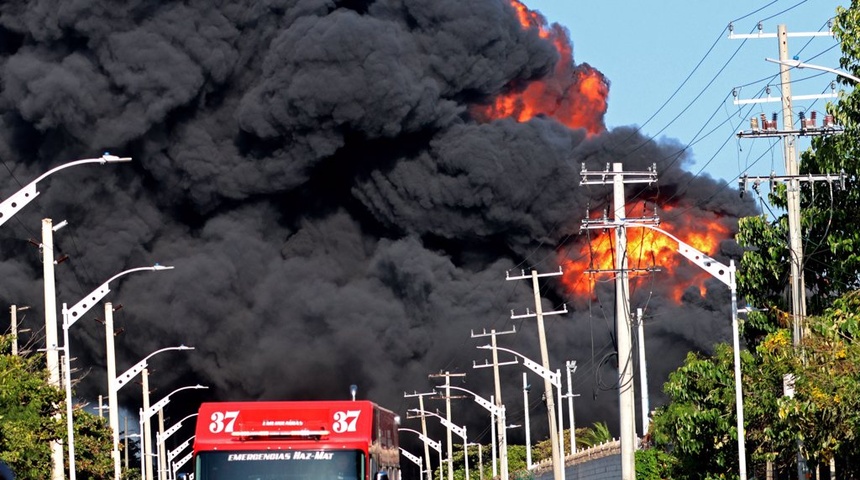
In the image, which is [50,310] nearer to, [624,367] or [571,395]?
[624,367]

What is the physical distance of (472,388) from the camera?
107625 mm

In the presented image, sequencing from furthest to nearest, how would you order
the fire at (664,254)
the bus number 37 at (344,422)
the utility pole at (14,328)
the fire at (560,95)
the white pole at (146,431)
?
the fire at (560,95) < the fire at (664,254) < the white pole at (146,431) < the utility pole at (14,328) < the bus number 37 at (344,422)

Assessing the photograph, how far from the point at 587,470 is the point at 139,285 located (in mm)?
37333

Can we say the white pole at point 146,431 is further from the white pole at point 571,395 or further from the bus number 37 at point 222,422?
the bus number 37 at point 222,422

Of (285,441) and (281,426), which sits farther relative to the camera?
(281,426)

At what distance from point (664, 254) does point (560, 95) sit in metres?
13.2

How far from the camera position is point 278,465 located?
971 inches

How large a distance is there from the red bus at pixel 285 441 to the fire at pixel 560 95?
66720mm

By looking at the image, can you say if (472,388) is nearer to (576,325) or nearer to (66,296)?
(576,325)

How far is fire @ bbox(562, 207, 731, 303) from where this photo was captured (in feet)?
278

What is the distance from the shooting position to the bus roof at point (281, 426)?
2488cm

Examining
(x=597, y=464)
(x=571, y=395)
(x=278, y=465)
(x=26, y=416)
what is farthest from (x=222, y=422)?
(x=571, y=395)

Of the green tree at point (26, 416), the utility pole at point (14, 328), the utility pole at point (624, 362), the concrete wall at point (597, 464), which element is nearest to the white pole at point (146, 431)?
the utility pole at point (14, 328)

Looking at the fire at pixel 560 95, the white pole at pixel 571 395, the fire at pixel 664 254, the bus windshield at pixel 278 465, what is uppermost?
the fire at pixel 560 95
